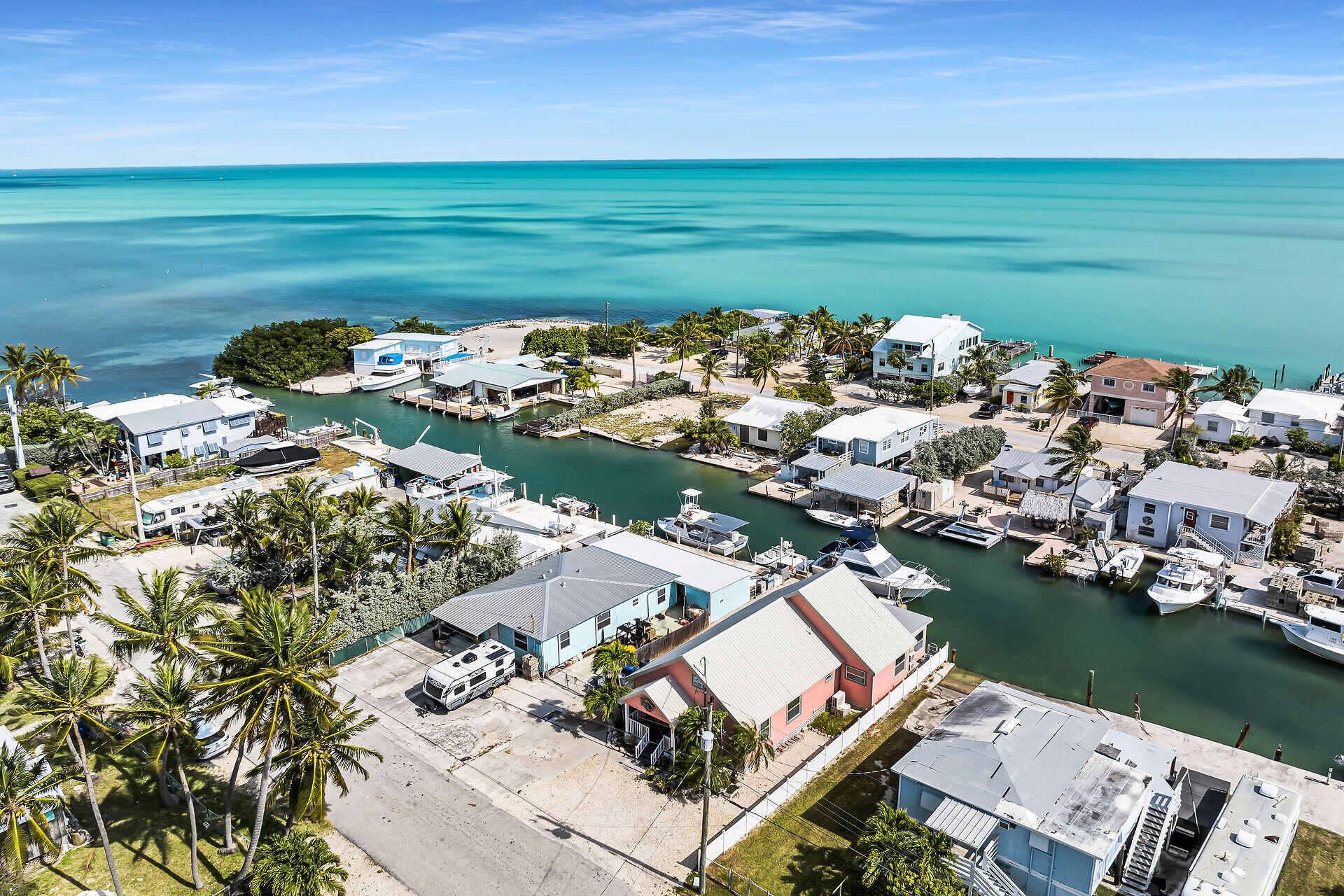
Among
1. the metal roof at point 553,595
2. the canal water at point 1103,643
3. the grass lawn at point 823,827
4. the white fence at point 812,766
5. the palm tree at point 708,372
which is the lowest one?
the canal water at point 1103,643

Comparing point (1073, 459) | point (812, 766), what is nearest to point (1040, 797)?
point (812, 766)

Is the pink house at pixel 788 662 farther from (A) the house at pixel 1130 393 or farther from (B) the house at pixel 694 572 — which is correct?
(A) the house at pixel 1130 393

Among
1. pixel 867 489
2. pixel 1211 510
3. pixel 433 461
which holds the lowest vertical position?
pixel 867 489

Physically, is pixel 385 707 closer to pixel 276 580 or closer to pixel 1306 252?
pixel 276 580

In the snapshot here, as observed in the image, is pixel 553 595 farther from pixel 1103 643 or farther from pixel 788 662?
pixel 1103 643

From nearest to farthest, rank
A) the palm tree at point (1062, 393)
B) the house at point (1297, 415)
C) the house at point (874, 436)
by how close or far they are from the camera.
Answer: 1. the house at point (874, 436)
2. the palm tree at point (1062, 393)
3. the house at point (1297, 415)

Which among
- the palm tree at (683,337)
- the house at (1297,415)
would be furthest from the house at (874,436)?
the palm tree at (683,337)
